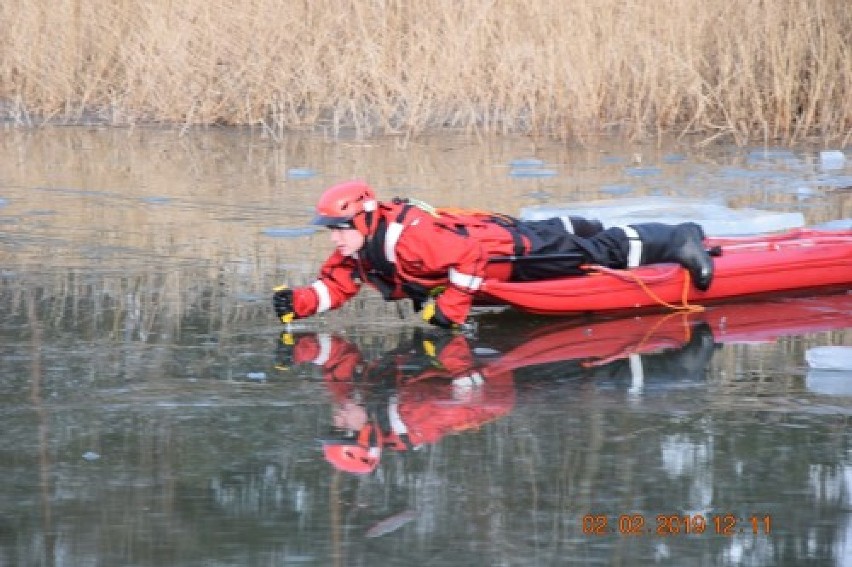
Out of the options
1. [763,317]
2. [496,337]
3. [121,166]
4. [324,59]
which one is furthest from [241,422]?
[324,59]

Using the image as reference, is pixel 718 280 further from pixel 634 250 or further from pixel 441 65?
pixel 441 65

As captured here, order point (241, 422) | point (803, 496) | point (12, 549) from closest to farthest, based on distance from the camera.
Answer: point (12, 549)
point (803, 496)
point (241, 422)

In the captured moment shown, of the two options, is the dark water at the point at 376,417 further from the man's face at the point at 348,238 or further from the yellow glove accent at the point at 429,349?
the man's face at the point at 348,238

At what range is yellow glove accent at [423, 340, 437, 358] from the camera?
20.5 feet

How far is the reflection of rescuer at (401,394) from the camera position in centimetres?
505

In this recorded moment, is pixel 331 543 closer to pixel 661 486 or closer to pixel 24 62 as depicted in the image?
pixel 661 486

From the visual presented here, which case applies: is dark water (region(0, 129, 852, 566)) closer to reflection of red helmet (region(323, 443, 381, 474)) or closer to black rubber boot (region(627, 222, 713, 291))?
reflection of red helmet (region(323, 443, 381, 474))

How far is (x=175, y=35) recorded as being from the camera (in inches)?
512

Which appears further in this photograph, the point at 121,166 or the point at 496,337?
the point at 121,166

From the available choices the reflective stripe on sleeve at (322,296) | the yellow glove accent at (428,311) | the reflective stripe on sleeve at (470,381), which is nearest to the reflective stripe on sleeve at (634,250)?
the yellow glove accent at (428,311)

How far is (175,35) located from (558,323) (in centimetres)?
694
